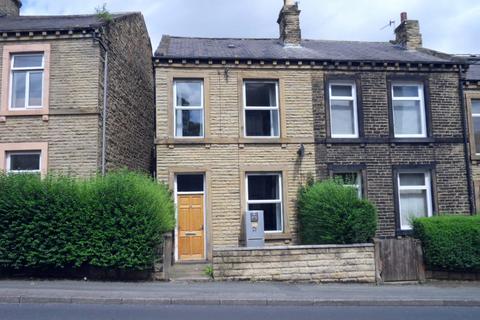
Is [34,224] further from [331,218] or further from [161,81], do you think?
[331,218]

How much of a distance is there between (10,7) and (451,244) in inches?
809

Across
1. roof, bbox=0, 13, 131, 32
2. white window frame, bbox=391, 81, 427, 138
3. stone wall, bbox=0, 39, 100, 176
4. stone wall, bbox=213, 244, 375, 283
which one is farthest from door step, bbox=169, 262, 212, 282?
white window frame, bbox=391, 81, 427, 138

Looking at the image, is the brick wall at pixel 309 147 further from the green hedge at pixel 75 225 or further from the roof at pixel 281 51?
the green hedge at pixel 75 225

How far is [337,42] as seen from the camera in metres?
20.4

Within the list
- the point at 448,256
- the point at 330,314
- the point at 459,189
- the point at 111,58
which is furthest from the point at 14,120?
the point at 459,189

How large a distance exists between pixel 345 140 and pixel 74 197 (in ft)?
31.1

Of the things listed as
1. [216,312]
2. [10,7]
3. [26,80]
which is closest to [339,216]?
[216,312]

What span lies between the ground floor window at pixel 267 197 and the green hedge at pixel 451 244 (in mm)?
4867

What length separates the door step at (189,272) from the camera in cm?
1198

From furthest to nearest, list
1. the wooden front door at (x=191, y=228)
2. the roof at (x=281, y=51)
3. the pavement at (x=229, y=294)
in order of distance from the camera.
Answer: the roof at (x=281, y=51)
the wooden front door at (x=191, y=228)
the pavement at (x=229, y=294)

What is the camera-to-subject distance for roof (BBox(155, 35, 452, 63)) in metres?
15.9

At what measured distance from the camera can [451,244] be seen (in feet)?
40.7

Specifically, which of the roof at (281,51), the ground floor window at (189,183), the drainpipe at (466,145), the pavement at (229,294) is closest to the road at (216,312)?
the pavement at (229,294)

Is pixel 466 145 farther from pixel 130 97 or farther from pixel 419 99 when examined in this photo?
pixel 130 97
